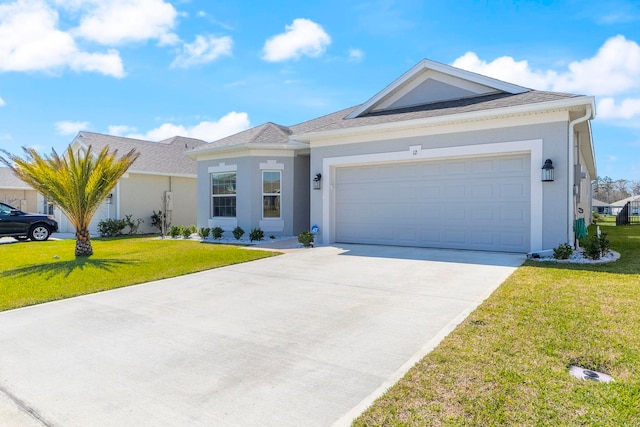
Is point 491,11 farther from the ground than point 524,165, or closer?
farther from the ground

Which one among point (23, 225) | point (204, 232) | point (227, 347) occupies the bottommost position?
point (227, 347)

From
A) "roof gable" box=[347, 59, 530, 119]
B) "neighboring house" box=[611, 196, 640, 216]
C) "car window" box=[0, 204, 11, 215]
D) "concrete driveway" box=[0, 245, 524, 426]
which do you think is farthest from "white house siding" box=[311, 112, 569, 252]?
"neighboring house" box=[611, 196, 640, 216]

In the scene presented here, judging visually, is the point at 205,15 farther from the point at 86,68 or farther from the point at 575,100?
the point at 575,100

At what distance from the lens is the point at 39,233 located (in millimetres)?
15461

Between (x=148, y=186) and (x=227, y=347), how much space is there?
1675 centimetres

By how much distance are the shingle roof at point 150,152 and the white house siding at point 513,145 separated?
35.5ft

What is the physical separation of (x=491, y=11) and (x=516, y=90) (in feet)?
8.51

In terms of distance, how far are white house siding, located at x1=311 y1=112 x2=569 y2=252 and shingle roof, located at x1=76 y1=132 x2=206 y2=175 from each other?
10.8 meters

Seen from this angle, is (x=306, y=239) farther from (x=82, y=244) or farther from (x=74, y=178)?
(x=74, y=178)

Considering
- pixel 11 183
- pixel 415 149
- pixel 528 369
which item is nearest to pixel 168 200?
pixel 415 149

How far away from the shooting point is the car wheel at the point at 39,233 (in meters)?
15.3

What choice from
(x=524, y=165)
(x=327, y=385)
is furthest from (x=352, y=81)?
(x=327, y=385)

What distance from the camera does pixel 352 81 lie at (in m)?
15.0

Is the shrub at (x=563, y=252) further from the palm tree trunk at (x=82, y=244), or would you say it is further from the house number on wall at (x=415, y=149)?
the palm tree trunk at (x=82, y=244)
